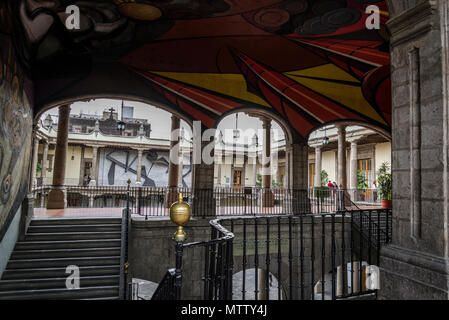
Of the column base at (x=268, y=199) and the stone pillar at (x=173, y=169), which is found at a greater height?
the stone pillar at (x=173, y=169)

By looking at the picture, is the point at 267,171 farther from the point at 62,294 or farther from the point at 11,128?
the point at 11,128

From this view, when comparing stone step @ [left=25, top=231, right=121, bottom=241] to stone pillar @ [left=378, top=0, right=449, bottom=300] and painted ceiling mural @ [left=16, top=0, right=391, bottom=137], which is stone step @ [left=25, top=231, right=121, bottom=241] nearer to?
painted ceiling mural @ [left=16, top=0, right=391, bottom=137]

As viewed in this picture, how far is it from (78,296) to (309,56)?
353 inches

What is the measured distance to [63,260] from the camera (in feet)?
23.5

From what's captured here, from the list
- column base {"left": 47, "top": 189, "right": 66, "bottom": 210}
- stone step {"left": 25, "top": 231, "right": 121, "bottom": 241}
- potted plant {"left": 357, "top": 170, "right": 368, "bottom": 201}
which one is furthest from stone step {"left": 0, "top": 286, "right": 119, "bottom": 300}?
potted plant {"left": 357, "top": 170, "right": 368, "bottom": 201}

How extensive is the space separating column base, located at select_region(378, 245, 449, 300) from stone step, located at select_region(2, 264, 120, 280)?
633cm

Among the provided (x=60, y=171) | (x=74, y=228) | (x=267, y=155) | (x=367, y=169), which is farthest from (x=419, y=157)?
(x=367, y=169)

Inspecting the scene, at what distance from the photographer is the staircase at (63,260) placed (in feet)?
21.3

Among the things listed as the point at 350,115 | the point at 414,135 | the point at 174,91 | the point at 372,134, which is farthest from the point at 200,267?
the point at 372,134

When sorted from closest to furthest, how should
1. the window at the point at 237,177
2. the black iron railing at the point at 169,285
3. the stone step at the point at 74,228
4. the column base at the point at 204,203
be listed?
the black iron railing at the point at 169,285 < the stone step at the point at 74,228 < the column base at the point at 204,203 < the window at the point at 237,177

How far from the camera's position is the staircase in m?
6.49

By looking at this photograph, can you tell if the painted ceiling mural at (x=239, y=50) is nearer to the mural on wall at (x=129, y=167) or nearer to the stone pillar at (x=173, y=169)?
the stone pillar at (x=173, y=169)

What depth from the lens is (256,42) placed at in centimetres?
801

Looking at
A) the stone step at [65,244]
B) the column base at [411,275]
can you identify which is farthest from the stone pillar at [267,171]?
the column base at [411,275]
